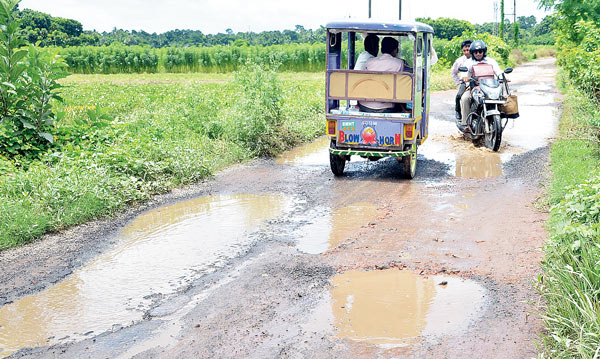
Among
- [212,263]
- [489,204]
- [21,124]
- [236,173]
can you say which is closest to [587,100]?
[489,204]

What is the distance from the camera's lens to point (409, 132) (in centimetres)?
911

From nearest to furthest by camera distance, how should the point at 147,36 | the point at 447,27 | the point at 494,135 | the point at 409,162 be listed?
the point at 409,162 → the point at 494,135 → the point at 147,36 → the point at 447,27

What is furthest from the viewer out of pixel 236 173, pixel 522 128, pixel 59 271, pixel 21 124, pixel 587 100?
pixel 522 128

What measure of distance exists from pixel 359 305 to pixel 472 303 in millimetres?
909

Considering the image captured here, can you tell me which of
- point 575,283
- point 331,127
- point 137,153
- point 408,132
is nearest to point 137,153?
point 137,153

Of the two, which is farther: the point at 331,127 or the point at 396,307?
the point at 331,127

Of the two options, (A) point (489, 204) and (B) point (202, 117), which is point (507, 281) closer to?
(A) point (489, 204)

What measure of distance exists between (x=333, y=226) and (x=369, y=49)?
3739mm

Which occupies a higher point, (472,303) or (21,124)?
(21,124)

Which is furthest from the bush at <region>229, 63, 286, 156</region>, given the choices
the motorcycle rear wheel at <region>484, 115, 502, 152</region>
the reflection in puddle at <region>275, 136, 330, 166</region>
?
the motorcycle rear wheel at <region>484, 115, 502, 152</region>

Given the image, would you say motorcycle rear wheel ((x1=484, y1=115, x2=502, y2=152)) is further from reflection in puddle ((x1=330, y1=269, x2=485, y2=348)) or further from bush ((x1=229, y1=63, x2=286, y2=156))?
reflection in puddle ((x1=330, y1=269, x2=485, y2=348))

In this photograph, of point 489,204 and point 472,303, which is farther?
point 489,204

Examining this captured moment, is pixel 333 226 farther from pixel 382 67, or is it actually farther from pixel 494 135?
pixel 494 135

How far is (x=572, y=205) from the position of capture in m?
5.17
